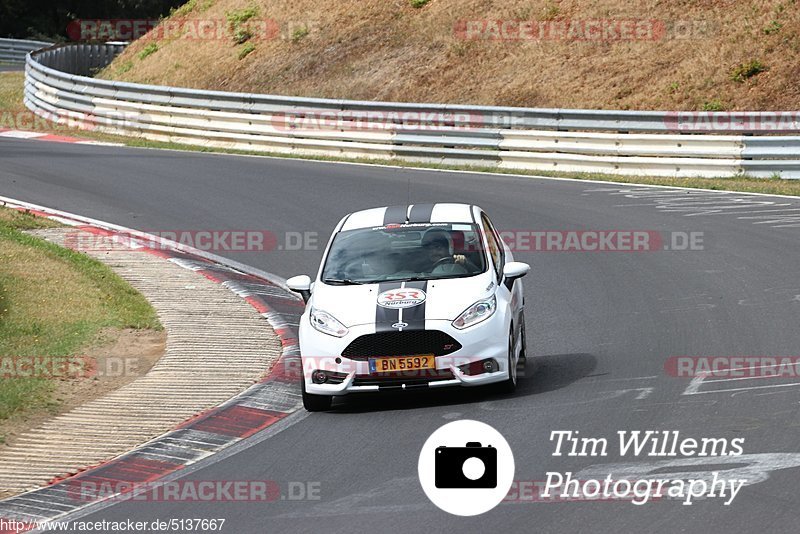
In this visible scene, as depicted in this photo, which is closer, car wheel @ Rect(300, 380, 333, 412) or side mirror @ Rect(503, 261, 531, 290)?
car wheel @ Rect(300, 380, 333, 412)

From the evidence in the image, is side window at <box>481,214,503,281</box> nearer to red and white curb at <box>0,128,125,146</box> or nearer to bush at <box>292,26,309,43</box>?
red and white curb at <box>0,128,125,146</box>

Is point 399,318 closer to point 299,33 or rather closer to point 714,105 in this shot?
point 714,105

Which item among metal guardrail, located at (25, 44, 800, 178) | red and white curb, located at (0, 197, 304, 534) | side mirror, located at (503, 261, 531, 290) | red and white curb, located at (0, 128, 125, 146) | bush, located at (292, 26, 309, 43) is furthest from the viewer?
bush, located at (292, 26, 309, 43)

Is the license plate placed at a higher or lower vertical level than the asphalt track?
higher

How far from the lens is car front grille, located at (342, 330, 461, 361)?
1038cm

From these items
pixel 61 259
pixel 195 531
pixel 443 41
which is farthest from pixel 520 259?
pixel 443 41

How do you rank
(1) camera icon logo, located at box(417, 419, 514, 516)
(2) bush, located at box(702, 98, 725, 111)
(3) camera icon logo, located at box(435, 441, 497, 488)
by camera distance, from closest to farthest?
(1) camera icon logo, located at box(417, 419, 514, 516) < (3) camera icon logo, located at box(435, 441, 497, 488) < (2) bush, located at box(702, 98, 725, 111)

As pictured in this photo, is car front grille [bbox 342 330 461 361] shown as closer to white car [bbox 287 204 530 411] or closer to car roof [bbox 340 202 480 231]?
white car [bbox 287 204 530 411]

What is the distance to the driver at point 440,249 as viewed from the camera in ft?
37.0

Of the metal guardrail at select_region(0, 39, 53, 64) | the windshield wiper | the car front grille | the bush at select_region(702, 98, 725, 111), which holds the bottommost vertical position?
the car front grille

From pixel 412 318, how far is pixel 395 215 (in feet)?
6.25

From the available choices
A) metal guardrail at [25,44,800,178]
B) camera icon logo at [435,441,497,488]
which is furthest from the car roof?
metal guardrail at [25,44,800,178]

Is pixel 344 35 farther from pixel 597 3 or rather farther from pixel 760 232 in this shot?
pixel 760 232

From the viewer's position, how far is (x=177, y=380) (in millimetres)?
11531
